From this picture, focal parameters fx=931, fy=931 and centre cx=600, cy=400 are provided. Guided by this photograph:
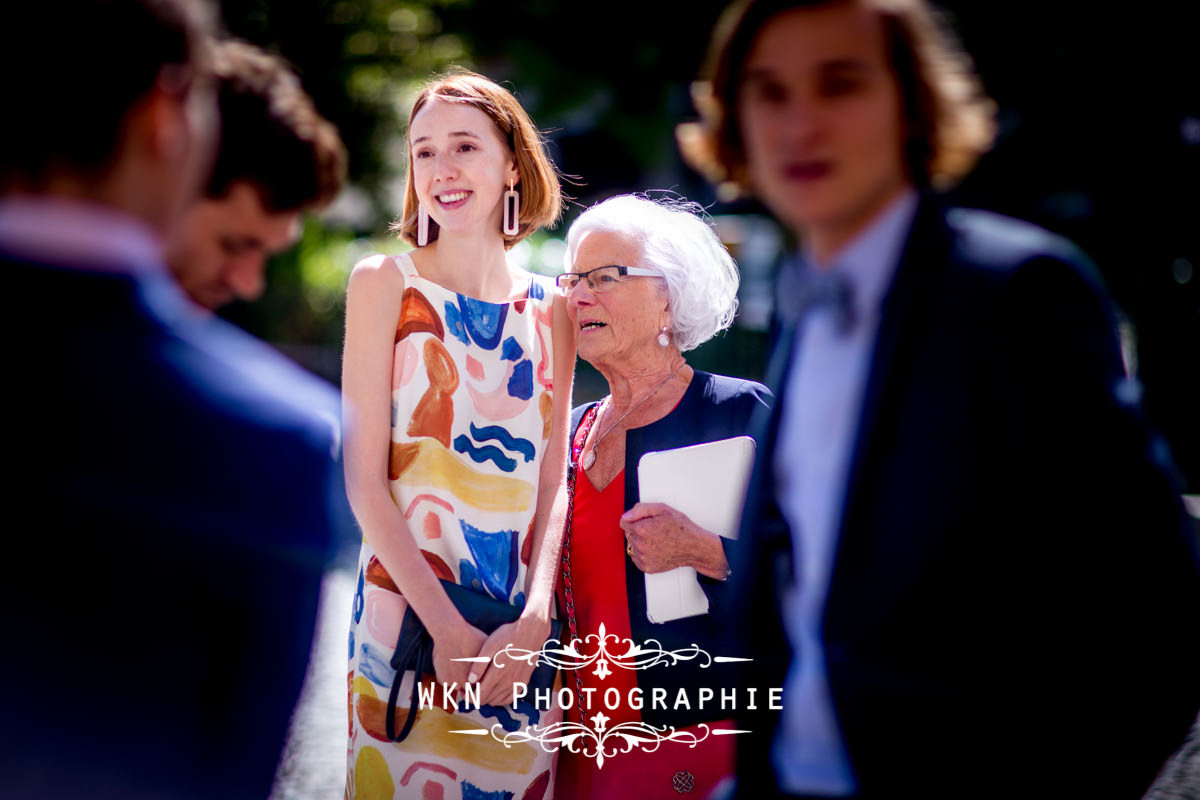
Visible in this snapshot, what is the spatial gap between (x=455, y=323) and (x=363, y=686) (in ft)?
2.87

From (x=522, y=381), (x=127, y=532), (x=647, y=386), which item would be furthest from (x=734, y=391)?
(x=127, y=532)

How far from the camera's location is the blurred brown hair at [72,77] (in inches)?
39.2

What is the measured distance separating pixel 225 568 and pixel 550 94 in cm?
1410

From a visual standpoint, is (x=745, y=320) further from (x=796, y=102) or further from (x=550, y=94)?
(x=796, y=102)

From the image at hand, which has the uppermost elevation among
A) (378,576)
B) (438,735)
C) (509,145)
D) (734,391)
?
(509,145)

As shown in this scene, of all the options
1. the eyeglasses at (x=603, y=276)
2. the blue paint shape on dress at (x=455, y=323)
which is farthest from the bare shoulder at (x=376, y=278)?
the eyeglasses at (x=603, y=276)

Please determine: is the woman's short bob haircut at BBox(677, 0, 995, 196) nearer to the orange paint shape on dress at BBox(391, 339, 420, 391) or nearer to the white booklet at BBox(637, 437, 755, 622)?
the orange paint shape on dress at BBox(391, 339, 420, 391)

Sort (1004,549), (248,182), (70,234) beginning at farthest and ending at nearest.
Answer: (248,182) < (1004,549) < (70,234)

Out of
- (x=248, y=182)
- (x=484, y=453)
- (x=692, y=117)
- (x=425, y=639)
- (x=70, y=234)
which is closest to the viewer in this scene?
(x=70, y=234)

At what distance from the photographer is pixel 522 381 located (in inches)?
90.8

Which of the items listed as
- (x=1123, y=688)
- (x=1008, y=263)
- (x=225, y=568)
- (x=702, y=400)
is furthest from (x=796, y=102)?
(x=702, y=400)

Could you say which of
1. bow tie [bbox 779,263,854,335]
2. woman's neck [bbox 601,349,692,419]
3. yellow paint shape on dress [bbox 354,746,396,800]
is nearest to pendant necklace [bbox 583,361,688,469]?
woman's neck [bbox 601,349,692,419]

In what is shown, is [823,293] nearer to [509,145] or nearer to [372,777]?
[509,145]

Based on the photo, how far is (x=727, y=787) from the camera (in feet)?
4.88
